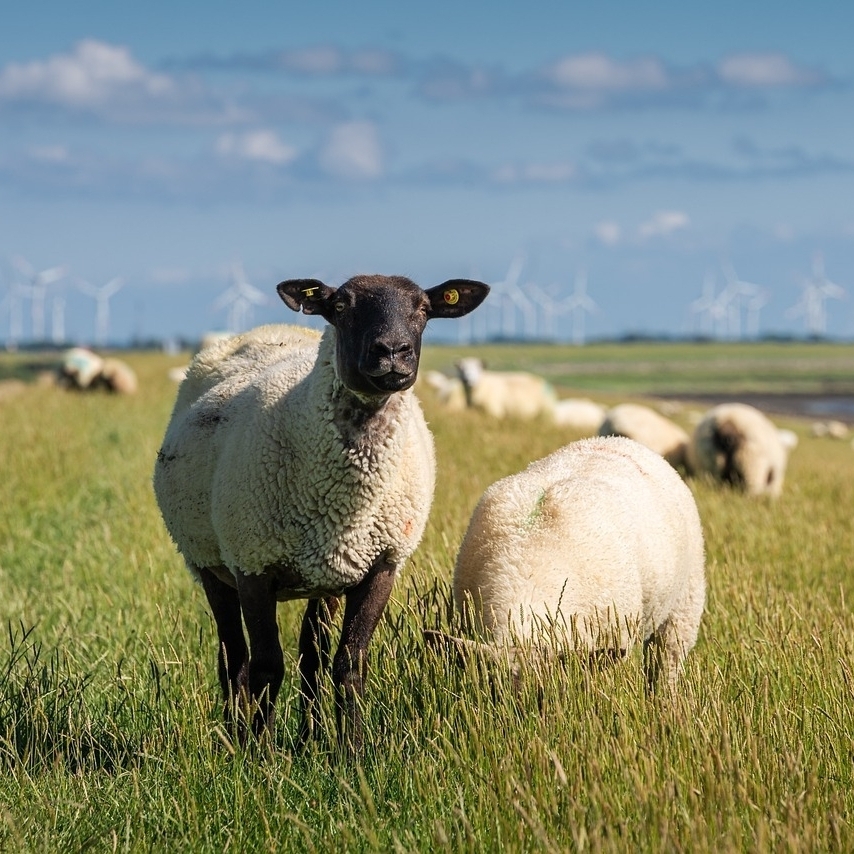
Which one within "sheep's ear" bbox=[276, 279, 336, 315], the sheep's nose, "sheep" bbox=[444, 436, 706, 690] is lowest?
"sheep" bbox=[444, 436, 706, 690]

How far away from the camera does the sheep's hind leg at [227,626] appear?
6418mm

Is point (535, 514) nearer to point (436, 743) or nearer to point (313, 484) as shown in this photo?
point (313, 484)

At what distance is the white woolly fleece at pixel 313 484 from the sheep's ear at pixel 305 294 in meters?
0.16

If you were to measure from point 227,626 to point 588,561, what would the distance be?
1866mm

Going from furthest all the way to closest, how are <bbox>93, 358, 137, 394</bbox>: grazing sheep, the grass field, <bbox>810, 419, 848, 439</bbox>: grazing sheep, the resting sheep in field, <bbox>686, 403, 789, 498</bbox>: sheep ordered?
1. <bbox>810, 419, 848, 439</bbox>: grazing sheep
2. the resting sheep in field
3. <bbox>93, 358, 137, 394</bbox>: grazing sheep
4. <bbox>686, 403, 789, 498</bbox>: sheep
5. the grass field

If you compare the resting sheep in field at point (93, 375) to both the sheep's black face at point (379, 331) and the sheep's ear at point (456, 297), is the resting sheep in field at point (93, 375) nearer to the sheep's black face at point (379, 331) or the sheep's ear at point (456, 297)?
the sheep's ear at point (456, 297)

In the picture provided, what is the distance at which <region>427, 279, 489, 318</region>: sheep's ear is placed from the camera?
18.9 ft

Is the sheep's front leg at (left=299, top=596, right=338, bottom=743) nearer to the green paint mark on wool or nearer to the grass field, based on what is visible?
the grass field

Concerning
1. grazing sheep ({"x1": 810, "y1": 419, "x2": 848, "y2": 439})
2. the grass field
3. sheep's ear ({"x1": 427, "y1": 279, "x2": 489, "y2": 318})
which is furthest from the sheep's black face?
grazing sheep ({"x1": 810, "y1": 419, "x2": 848, "y2": 439})

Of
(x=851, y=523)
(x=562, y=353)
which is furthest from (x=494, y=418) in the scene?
(x=562, y=353)

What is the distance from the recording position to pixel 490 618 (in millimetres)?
5766

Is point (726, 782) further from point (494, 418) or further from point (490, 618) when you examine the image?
point (494, 418)

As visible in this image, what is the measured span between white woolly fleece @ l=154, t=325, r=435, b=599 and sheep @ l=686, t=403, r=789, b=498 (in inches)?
386

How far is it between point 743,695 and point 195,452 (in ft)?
9.69
